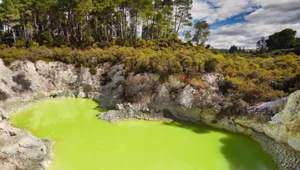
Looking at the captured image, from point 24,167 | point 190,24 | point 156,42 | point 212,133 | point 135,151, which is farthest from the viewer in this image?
point 190,24

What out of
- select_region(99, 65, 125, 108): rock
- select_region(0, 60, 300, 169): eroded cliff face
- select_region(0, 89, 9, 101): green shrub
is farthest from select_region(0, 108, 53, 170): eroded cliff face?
select_region(0, 89, 9, 101): green shrub

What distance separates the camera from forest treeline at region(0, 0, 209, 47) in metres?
34.2

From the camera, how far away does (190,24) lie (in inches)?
1695

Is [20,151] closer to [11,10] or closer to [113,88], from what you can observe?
[113,88]

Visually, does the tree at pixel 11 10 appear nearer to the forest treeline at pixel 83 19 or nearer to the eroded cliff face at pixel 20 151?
the forest treeline at pixel 83 19

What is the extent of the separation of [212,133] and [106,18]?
96.5 ft

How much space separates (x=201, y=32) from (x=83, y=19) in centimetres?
2727

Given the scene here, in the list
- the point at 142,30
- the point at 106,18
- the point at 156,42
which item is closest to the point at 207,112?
the point at 156,42

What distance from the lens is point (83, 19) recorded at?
35844mm

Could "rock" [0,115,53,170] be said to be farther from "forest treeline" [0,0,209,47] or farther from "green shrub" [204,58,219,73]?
"forest treeline" [0,0,209,47]

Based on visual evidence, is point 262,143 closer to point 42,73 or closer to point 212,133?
point 212,133

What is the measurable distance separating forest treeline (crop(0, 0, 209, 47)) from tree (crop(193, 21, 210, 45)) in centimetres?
532

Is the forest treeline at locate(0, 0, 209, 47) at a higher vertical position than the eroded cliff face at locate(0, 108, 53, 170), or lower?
higher

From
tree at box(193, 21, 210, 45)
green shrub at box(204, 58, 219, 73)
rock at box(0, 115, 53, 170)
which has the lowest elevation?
rock at box(0, 115, 53, 170)
